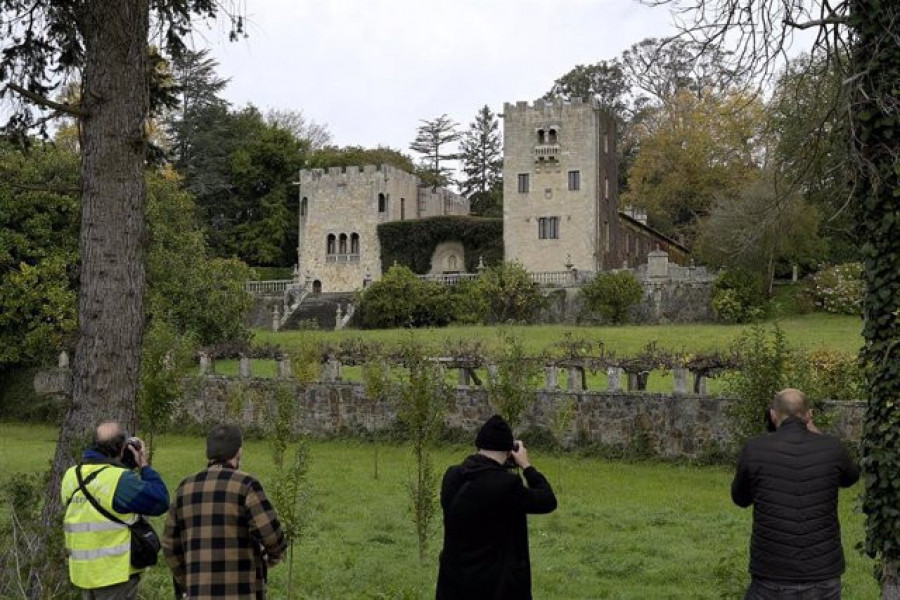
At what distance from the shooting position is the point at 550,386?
19.4 metres

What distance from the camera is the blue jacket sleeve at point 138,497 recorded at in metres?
5.57

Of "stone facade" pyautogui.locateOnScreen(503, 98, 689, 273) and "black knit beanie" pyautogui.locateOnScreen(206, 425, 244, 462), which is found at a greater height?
"stone facade" pyautogui.locateOnScreen(503, 98, 689, 273)

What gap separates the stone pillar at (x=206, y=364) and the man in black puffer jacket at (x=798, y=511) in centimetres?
2062

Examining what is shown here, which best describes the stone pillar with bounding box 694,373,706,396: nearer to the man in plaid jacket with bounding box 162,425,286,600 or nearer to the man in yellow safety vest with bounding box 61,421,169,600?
the man in yellow safety vest with bounding box 61,421,169,600

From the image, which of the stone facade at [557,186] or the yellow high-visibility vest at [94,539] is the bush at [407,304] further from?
the yellow high-visibility vest at [94,539]

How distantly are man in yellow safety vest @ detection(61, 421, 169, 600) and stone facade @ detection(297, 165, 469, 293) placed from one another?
152 ft

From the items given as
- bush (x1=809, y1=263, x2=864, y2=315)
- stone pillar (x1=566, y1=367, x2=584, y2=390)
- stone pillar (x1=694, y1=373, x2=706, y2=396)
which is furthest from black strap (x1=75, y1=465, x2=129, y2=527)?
bush (x1=809, y1=263, x2=864, y2=315)

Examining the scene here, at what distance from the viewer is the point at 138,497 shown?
5.57m

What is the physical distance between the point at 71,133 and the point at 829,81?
45.7 m

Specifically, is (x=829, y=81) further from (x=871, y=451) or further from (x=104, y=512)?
(x=104, y=512)

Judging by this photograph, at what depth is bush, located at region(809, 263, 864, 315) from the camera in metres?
33.6

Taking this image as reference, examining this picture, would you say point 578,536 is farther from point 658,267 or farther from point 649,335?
point 658,267

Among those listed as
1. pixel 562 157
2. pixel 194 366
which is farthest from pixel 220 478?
pixel 562 157

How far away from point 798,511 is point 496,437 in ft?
5.56
